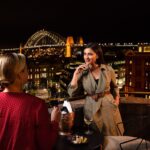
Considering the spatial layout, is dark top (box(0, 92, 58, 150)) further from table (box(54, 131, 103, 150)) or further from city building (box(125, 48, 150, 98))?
city building (box(125, 48, 150, 98))

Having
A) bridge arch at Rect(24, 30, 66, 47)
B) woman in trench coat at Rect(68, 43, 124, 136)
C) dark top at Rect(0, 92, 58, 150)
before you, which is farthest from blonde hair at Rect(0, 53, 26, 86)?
bridge arch at Rect(24, 30, 66, 47)

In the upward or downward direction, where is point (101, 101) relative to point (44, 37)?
downward

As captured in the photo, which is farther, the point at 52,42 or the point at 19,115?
the point at 52,42

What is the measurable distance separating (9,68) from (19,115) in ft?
0.89

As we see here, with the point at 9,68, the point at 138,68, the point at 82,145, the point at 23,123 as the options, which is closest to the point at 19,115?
the point at 23,123

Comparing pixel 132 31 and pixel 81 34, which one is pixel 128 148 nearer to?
A: pixel 132 31

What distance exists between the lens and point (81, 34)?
61625 millimetres

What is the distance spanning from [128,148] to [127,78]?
37297 millimetres

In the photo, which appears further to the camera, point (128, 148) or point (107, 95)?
point (128, 148)

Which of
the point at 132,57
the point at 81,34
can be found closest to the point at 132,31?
the point at 81,34

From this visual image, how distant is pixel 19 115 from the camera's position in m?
1.81

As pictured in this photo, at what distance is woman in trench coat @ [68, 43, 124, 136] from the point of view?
3475mm

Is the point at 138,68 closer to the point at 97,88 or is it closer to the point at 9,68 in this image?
the point at 97,88

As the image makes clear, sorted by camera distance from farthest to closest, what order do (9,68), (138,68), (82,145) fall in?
(138,68) → (82,145) → (9,68)
